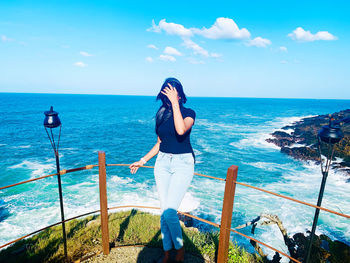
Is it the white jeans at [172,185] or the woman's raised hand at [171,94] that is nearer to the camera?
the woman's raised hand at [171,94]

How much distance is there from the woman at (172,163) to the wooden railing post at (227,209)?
0.52 m

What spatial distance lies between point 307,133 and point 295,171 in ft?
51.9

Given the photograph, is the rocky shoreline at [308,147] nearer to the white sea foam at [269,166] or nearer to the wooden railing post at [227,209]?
the white sea foam at [269,166]

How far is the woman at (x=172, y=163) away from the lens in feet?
8.92

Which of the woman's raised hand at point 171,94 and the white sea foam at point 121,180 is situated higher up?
the woman's raised hand at point 171,94

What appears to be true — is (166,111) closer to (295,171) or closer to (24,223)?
(24,223)

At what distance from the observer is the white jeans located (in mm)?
2727

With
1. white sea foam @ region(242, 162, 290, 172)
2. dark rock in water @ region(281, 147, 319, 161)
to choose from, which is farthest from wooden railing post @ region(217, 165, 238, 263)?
dark rock in water @ region(281, 147, 319, 161)

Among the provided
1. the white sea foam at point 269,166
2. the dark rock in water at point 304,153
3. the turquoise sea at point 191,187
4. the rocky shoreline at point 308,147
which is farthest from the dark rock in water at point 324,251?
the dark rock in water at point 304,153

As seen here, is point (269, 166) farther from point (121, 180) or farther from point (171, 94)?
point (171, 94)

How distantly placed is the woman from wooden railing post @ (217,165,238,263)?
516 mm

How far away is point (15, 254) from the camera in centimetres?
431

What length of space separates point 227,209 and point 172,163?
3.25 ft

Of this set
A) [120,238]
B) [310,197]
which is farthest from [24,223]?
[310,197]
